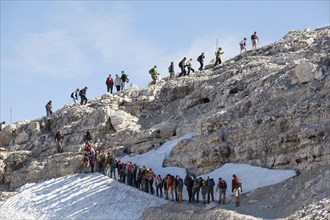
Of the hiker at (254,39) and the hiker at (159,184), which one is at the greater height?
the hiker at (254,39)

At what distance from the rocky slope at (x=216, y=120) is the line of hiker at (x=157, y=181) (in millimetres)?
2626

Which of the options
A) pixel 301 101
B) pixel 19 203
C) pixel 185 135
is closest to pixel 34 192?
pixel 19 203

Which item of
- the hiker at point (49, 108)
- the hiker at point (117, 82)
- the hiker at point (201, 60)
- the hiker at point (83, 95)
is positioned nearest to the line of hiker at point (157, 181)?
the hiker at point (83, 95)

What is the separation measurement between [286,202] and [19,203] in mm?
19927

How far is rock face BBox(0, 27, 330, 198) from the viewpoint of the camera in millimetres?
34062

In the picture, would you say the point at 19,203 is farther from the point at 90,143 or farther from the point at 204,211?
the point at 204,211

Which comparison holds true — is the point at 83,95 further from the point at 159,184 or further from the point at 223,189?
the point at 223,189

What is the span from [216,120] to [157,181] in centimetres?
630

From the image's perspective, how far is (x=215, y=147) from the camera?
37000mm

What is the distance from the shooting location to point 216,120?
129ft

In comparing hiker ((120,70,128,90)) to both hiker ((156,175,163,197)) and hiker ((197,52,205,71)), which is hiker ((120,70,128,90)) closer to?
hiker ((197,52,205,71))

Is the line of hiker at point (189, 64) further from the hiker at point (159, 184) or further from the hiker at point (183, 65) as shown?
the hiker at point (159, 184)

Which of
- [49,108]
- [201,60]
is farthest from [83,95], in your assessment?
[201,60]

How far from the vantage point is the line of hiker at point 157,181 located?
105 ft
